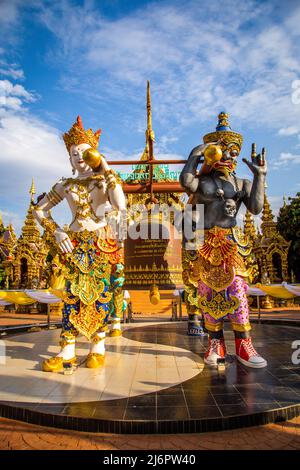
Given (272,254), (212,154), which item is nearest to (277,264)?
(272,254)

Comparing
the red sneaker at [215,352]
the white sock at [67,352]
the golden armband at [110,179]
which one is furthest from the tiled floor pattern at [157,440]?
the golden armband at [110,179]

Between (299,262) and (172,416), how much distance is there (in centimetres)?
2363

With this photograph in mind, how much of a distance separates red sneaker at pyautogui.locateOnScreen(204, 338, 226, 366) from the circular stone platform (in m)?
0.11

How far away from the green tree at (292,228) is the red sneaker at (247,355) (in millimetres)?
20391

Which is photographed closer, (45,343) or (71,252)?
(71,252)

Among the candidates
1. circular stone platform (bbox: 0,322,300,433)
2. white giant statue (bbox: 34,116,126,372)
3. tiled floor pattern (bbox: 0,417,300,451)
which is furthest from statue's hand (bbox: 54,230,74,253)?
tiled floor pattern (bbox: 0,417,300,451)

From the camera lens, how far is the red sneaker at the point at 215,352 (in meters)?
4.47

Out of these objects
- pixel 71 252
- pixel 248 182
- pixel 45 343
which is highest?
pixel 248 182

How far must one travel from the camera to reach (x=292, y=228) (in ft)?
81.0

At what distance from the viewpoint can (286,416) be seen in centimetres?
295

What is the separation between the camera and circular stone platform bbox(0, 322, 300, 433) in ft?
9.11

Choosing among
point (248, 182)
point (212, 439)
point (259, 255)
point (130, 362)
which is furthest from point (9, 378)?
point (259, 255)
